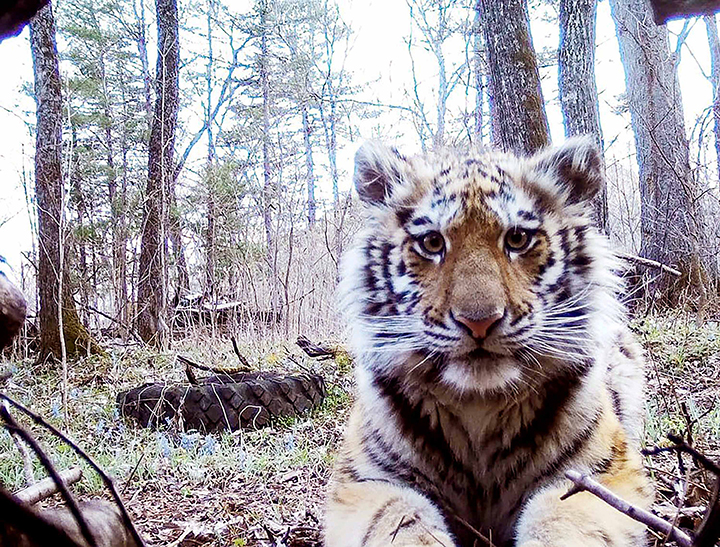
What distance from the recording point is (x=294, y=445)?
433cm

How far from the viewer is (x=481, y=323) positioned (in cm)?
187

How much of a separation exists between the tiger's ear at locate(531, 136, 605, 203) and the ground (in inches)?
35.5

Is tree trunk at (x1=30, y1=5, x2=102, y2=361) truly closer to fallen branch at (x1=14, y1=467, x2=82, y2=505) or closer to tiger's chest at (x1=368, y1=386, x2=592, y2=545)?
tiger's chest at (x1=368, y1=386, x2=592, y2=545)

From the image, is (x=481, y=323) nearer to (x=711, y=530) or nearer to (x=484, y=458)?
(x=484, y=458)

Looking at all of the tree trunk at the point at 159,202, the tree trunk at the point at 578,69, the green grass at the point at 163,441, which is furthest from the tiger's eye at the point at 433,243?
the tree trunk at the point at 159,202

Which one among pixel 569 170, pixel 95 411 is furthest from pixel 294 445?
pixel 569 170

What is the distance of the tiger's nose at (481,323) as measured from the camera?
6.13 ft

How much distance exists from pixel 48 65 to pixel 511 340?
791 centimetres

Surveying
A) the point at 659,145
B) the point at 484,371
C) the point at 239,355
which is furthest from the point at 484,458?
the point at 659,145

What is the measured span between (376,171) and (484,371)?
1056mm

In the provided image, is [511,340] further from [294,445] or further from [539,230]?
[294,445]

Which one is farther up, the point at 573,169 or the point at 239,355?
the point at 573,169

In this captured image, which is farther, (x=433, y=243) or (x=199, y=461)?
(x=199, y=461)

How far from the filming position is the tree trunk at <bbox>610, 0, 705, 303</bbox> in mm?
7805
